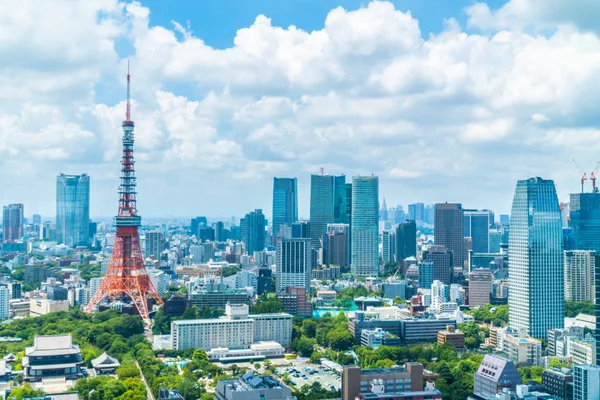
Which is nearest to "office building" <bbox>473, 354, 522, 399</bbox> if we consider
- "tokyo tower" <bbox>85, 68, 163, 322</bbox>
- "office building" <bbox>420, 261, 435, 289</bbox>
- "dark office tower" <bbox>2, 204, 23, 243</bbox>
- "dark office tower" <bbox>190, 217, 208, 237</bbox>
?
"tokyo tower" <bbox>85, 68, 163, 322</bbox>

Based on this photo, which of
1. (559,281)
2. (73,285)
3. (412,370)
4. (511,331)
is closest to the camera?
(412,370)

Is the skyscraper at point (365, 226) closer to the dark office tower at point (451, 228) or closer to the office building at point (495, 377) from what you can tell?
the dark office tower at point (451, 228)

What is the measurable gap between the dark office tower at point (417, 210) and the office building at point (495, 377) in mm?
103241

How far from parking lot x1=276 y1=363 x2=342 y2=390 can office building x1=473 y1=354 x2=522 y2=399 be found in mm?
3971

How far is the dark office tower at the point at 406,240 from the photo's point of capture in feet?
210

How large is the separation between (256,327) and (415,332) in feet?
20.8

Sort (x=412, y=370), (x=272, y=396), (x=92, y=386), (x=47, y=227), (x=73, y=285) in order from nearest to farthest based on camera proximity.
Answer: (x=272, y=396) < (x=412, y=370) < (x=92, y=386) < (x=73, y=285) < (x=47, y=227)

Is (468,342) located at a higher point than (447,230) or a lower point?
lower

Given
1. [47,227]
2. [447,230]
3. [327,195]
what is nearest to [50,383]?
[447,230]

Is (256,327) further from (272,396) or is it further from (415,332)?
(272,396)

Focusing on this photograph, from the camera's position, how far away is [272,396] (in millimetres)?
16125

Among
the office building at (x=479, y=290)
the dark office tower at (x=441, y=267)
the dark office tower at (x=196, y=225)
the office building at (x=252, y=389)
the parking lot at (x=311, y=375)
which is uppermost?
the dark office tower at (x=196, y=225)

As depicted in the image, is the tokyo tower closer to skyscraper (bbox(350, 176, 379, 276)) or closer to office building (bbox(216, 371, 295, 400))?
office building (bbox(216, 371, 295, 400))

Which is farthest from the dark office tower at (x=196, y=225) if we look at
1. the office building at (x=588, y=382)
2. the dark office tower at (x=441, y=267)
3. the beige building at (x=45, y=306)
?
the office building at (x=588, y=382)
